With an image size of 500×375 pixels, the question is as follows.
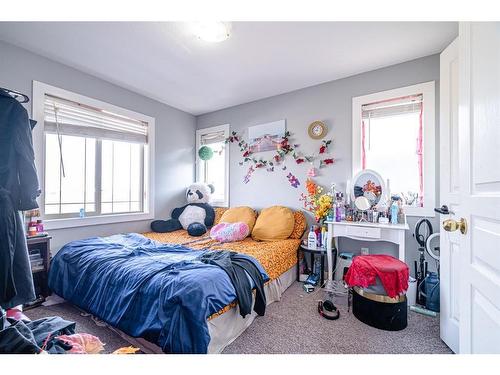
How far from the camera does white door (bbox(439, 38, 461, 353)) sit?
141cm

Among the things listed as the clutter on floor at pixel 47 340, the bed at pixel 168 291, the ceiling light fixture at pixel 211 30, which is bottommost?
the bed at pixel 168 291

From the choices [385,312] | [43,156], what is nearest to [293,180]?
[385,312]

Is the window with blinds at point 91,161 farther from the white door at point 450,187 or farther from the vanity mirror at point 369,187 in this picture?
the white door at point 450,187

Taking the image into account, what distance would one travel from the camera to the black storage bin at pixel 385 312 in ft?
5.51

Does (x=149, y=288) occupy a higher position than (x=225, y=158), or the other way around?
(x=225, y=158)

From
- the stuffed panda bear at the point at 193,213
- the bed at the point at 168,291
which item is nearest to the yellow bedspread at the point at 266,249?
the bed at the point at 168,291

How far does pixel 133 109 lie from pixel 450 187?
11.7 ft

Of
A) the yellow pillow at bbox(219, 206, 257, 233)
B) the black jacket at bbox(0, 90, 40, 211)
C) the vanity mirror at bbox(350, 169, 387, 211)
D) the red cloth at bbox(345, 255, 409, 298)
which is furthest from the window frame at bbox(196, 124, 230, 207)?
the black jacket at bbox(0, 90, 40, 211)

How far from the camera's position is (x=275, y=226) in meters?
2.68

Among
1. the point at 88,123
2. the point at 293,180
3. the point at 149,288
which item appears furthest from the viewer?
the point at 293,180

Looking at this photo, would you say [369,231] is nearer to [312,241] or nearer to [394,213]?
[394,213]

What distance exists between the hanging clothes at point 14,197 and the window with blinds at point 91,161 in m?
1.28

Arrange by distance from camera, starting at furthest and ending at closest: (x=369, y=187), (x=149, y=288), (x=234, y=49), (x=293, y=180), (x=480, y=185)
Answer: (x=293, y=180) < (x=369, y=187) < (x=234, y=49) < (x=149, y=288) < (x=480, y=185)
